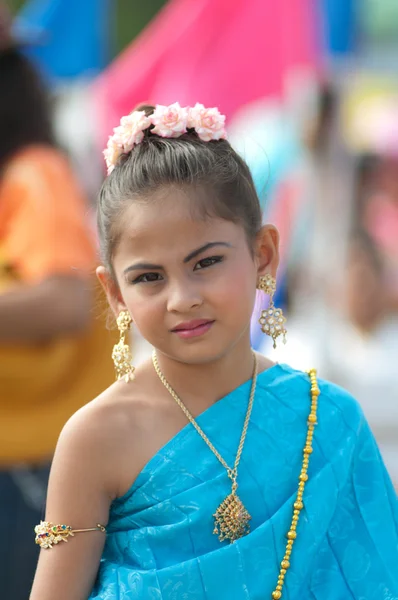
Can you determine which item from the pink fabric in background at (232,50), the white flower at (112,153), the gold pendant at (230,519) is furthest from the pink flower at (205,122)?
the pink fabric in background at (232,50)

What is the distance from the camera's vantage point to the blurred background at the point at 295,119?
567 centimetres

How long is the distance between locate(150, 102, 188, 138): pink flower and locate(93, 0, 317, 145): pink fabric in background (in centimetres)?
371

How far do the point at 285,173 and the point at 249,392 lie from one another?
4.63 meters

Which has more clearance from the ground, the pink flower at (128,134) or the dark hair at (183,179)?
the pink flower at (128,134)

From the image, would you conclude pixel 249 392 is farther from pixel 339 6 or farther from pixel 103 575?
pixel 339 6

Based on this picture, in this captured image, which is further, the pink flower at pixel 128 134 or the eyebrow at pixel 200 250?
the pink flower at pixel 128 134

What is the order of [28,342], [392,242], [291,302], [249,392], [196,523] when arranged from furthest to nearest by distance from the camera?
[392,242] → [291,302] → [28,342] → [249,392] → [196,523]

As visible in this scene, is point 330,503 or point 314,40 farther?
point 314,40

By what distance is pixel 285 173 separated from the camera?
6.49m

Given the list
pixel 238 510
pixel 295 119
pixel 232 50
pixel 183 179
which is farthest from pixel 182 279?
pixel 295 119

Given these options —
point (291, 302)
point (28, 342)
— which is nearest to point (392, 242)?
point (291, 302)

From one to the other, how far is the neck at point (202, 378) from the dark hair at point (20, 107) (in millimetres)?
1342

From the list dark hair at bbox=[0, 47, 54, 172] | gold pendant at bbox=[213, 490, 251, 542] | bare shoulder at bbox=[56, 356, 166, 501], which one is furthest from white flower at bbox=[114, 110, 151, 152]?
dark hair at bbox=[0, 47, 54, 172]

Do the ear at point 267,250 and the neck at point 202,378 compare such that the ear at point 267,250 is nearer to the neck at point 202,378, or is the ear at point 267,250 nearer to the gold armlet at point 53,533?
the neck at point 202,378
